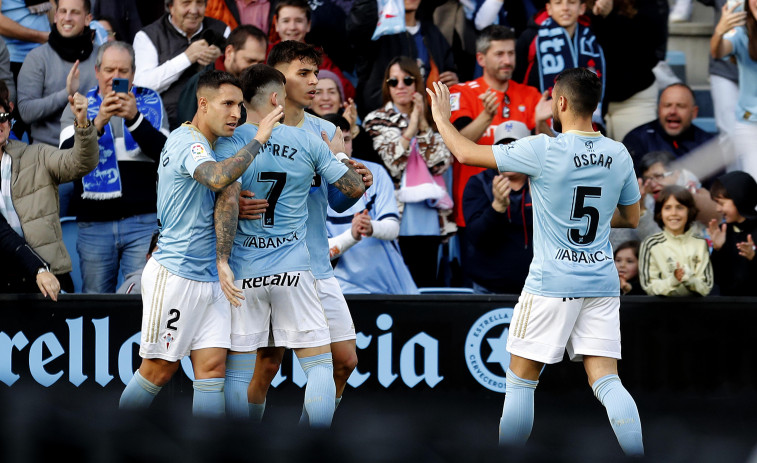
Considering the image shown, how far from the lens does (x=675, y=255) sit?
768 cm

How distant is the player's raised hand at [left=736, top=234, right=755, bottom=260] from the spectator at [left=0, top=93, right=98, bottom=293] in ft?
14.7

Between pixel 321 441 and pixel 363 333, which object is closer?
pixel 321 441

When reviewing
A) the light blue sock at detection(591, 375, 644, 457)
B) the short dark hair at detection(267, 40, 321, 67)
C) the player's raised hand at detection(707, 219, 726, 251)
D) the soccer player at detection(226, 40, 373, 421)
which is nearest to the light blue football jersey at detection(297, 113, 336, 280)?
the soccer player at detection(226, 40, 373, 421)

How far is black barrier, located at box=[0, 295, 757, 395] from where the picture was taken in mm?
7523

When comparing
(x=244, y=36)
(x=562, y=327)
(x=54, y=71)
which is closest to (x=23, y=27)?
(x=54, y=71)

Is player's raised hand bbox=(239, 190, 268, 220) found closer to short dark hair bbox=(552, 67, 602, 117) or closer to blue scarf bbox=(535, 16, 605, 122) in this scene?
short dark hair bbox=(552, 67, 602, 117)

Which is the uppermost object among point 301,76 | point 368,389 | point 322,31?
point 322,31

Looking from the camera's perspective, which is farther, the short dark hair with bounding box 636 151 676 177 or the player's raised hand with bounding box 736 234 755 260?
the short dark hair with bounding box 636 151 676 177

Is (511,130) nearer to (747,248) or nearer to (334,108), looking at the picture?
(334,108)

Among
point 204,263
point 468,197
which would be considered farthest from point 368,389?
point 204,263

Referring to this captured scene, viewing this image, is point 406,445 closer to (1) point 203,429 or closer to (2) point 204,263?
(1) point 203,429

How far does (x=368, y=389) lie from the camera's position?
305 inches

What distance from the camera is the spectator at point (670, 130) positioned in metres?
9.27

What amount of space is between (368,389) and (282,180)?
95.0 inches
